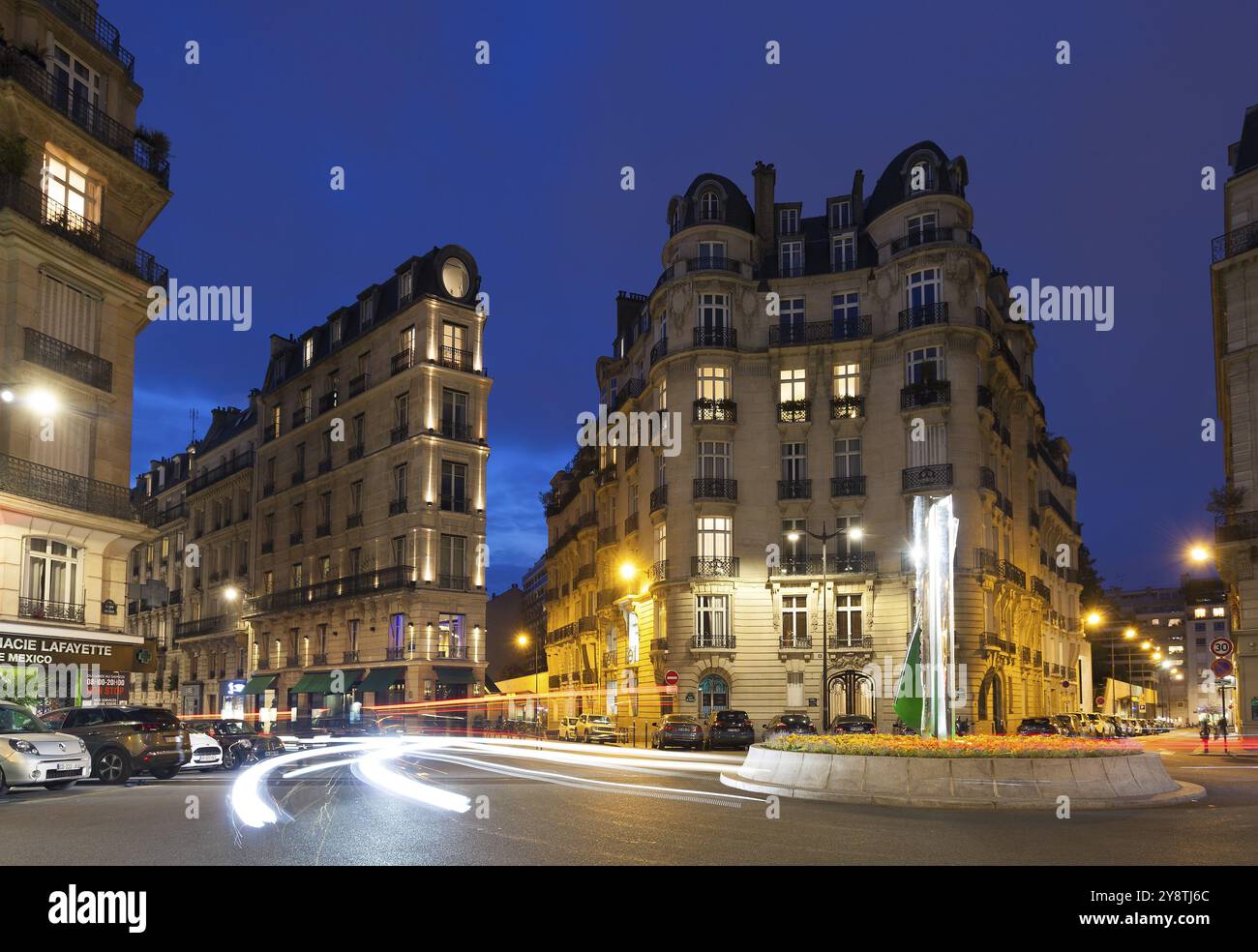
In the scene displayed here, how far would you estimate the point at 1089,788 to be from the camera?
55.6 feet

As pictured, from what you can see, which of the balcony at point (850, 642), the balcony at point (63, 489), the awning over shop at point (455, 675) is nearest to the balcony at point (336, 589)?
the awning over shop at point (455, 675)

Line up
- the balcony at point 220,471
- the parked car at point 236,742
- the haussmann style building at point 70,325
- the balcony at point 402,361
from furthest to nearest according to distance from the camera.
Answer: the balcony at point 220,471, the balcony at point 402,361, the haussmann style building at point 70,325, the parked car at point 236,742

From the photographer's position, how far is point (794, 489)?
51.5 metres

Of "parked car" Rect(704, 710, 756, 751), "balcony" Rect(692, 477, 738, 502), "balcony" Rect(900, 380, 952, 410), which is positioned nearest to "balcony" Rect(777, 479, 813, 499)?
"balcony" Rect(692, 477, 738, 502)

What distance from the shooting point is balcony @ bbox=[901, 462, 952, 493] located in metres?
48.8

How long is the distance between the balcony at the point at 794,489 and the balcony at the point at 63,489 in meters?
27.7

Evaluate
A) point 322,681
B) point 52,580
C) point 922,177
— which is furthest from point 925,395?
point 322,681

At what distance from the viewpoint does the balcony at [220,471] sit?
76.7m

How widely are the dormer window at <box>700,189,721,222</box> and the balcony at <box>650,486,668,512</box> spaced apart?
42.1ft

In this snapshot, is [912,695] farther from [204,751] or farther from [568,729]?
[568,729]

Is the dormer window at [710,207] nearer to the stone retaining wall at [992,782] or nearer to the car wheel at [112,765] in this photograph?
the car wheel at [112,765]

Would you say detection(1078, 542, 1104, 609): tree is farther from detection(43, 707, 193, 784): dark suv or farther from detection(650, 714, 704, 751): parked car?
detection(43, 707, 193, 784): dark suv
